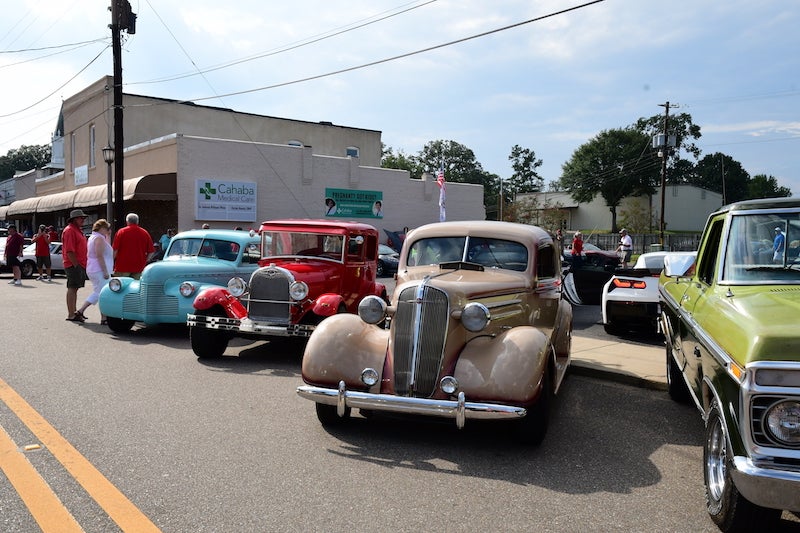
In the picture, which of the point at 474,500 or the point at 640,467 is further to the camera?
the point at 640,467

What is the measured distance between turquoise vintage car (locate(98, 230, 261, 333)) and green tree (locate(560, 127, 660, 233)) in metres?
68.0

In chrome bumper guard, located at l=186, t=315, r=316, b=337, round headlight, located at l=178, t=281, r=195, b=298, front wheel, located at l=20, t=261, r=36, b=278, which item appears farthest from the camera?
front wheel, located at l=20, t=261, r=36, b=278

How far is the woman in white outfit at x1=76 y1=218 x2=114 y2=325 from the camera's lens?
11.3 metres

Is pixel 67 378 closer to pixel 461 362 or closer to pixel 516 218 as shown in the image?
pixel 461 362

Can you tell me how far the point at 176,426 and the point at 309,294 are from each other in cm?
347

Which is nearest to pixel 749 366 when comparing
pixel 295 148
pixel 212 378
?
pixel 212 378

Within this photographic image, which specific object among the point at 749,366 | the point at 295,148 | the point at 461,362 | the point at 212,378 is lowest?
the point at 212,378

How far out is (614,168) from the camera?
7306 centimetres

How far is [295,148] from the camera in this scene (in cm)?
3005

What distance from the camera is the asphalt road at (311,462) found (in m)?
3.60

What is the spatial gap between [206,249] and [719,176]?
328 ft

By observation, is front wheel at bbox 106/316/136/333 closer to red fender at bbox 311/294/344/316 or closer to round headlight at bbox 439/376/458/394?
red fender at bbox 311/294/344/316

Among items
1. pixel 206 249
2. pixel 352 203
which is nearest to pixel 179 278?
pixel 206 249

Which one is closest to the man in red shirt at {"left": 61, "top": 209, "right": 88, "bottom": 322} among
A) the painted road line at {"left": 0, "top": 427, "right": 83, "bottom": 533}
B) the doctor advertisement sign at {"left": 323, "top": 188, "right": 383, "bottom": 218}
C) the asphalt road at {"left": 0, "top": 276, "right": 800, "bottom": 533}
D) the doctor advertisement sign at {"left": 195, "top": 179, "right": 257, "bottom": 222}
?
the asphalt road at {"left": 0, "top": 276, "right": 800, "bottom": 533}
